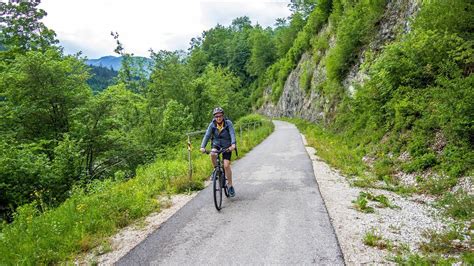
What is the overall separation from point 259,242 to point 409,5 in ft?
51.7

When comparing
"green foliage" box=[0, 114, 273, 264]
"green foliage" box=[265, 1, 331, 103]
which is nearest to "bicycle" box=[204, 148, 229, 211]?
"green foliage" box=[0, 114, 273, 264]

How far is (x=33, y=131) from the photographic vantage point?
15258 mm

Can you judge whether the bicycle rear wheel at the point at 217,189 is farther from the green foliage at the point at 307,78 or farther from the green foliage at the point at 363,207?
the green foliage at the point at 307,78

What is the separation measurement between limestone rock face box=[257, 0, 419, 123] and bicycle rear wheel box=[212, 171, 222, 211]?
1065 cm

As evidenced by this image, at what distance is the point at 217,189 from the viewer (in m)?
7.07

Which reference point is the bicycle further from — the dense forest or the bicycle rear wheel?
the dense forest

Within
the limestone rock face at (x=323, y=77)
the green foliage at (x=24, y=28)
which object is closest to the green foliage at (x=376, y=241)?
the limestone rock face at (x=323, y=77)

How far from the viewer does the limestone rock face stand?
16.8m

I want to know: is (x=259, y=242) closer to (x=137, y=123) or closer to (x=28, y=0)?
(x=137, y=123)

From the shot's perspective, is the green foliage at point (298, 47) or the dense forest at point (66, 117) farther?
the green foliage at point (298, 47)

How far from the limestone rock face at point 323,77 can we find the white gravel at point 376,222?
897 cm

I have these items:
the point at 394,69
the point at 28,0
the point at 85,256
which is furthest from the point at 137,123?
the point at 85,256

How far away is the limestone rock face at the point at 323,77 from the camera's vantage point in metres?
16.8

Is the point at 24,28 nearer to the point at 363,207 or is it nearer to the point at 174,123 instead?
the point at 174,123
